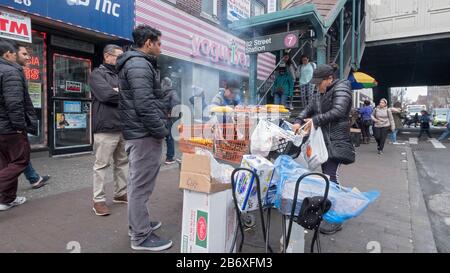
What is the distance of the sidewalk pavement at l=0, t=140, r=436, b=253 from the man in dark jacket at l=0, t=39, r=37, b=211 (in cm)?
33

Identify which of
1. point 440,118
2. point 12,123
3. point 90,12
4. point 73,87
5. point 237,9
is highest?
point 237,9

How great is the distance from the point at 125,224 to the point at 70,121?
4.69 meters

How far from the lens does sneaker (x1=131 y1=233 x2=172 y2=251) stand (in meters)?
2.83

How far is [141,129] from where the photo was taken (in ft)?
9.27

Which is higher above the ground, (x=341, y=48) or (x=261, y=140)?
(x=341, y=48)

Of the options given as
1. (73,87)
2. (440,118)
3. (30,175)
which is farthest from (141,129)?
(440,118)

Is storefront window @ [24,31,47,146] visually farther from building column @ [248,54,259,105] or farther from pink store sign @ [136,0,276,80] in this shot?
building column @ [248,54,259,105]

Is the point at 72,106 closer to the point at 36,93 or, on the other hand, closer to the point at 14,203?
the point at 36,93

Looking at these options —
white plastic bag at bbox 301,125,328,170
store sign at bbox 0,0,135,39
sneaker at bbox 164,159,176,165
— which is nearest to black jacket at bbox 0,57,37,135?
store sign at bbox 0,0,135,39

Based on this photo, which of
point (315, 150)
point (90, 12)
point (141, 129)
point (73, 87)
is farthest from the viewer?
point (73, 87)

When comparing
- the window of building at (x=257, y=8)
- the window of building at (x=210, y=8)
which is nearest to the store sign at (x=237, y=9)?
the window of building at (x=257, y=8)
